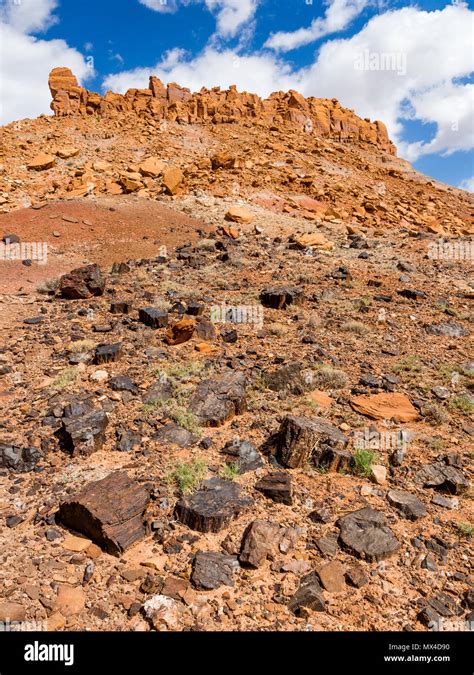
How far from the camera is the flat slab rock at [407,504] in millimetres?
4805

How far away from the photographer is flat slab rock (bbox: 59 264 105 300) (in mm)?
12305

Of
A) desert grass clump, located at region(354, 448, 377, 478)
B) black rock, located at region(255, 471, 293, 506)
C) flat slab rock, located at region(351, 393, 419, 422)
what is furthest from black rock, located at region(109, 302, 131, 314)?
desert grass clump, located at region(354, 448, 377, 478)

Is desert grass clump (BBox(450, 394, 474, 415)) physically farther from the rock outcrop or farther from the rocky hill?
the rock outcrop

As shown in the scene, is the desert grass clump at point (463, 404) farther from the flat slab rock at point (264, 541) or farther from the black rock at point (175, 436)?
the black rock at point (175, 436)

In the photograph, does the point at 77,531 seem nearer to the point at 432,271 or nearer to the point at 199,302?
the point at 199,302

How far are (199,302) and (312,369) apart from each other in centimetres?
475

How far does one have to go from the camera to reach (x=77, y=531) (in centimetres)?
452

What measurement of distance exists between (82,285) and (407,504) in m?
10.7

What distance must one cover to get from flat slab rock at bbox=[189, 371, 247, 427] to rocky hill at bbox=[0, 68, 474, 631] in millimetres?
35

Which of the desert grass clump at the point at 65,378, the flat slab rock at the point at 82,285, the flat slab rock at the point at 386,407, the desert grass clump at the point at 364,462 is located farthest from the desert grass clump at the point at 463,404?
the flat slab rock at the point at 82,285

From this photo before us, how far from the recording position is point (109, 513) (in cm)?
448

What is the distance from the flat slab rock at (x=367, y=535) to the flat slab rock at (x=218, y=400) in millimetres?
2537

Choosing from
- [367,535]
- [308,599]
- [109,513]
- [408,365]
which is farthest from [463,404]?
[109,513]

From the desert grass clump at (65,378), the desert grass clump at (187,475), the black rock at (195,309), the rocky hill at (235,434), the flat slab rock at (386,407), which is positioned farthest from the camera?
the black rock at (195,309)
